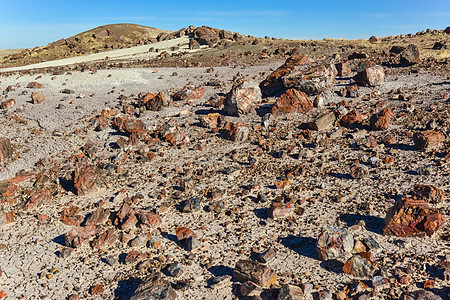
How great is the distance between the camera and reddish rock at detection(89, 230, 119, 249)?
22.0 ft

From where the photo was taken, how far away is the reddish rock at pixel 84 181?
8.73m

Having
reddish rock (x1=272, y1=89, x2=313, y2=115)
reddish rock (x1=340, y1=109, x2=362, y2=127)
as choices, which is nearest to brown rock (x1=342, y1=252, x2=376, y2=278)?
reddish rock (x1=340, y1=109, x2=362, y2=127)

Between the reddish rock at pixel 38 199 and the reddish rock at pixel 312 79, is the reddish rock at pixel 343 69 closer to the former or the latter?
the reddish rock at pixel 312 79

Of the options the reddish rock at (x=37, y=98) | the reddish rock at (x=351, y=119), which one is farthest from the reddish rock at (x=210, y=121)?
the reddish rock at (x=37, y=98)

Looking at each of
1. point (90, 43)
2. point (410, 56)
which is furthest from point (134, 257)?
point (90, 43)

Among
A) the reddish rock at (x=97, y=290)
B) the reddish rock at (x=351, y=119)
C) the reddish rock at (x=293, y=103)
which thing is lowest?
the reddish rock at (x=97, y=290)

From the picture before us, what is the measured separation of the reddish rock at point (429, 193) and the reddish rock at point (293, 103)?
615 cm

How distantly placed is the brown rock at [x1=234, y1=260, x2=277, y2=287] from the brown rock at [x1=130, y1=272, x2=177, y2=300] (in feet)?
3.65

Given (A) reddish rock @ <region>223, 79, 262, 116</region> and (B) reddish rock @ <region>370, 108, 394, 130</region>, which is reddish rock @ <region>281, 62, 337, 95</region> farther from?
(B) reddish rock @ <region>370, 108, 394, 130</region>

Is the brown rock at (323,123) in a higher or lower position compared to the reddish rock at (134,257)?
higher

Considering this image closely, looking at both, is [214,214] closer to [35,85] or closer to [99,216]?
[99,216]

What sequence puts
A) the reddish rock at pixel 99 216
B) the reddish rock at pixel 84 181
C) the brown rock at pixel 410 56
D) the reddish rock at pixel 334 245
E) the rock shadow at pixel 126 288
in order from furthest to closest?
the brown rock at pixel 410 56 < the reddish rock at pixel 84 181 < the reddish rock at pixel 99 216 < the reddish rock at pixel 334 245 < the rock shadow at pixel 126 288

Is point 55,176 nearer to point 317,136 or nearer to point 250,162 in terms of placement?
point 250,162

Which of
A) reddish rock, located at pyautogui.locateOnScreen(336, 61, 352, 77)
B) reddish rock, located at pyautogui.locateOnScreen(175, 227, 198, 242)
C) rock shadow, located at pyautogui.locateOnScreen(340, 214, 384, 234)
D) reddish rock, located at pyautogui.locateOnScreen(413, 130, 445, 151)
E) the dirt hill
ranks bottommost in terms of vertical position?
reddish rock, located at pyautogui.locateOnScreen(175, 227, 198, 242)
